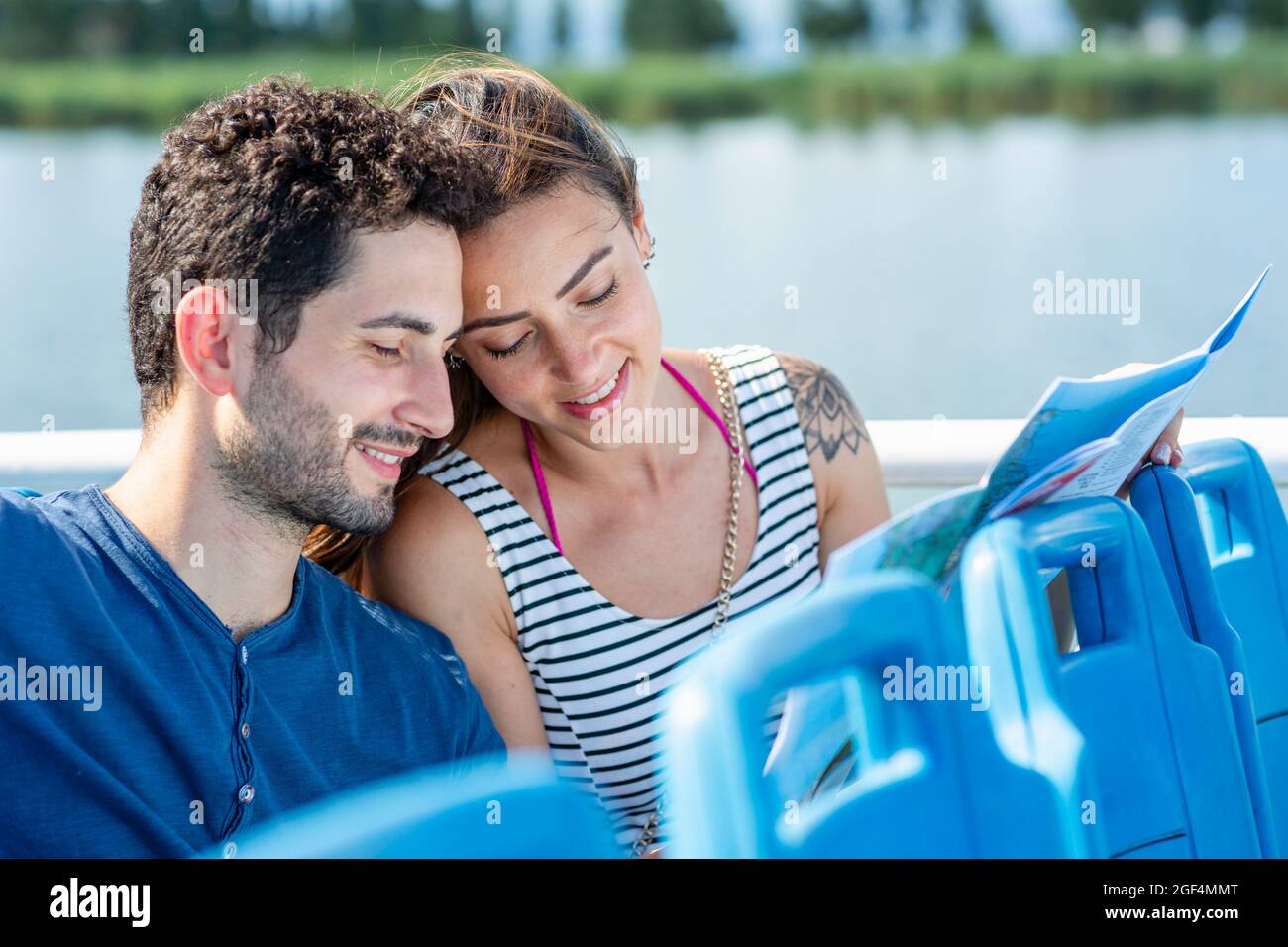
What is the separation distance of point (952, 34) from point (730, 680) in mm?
13993

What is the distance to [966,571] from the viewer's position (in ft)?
3.57

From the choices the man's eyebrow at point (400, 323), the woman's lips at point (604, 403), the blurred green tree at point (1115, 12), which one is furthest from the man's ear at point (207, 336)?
the blurred green tree at point (1115, 12)

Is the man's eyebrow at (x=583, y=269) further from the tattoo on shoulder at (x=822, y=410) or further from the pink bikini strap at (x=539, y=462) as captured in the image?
the tattoo on shoulder at (x=822, y=410)

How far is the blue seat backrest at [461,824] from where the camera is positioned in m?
0.63

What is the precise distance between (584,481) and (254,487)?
1.56 feet

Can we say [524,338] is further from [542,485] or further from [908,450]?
[908,450]

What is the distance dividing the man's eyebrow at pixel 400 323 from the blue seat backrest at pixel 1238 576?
2.31ft

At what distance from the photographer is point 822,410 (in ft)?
5.81

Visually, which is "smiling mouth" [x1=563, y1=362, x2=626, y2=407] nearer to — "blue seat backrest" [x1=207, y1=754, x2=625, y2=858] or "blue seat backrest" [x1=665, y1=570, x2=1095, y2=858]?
"blue seat backrest" [x1=665, y1=570, x2=1095, y2=858]

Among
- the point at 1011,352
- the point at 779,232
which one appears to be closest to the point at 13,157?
the point at 779,232

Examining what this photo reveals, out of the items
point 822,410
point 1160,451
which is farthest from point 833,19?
point 1160,451

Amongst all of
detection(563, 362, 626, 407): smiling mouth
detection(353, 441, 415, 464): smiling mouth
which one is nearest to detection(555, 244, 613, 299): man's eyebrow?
detection(563, 362, 626, 407): smiling mouth

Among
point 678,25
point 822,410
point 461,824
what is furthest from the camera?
point 678,25
